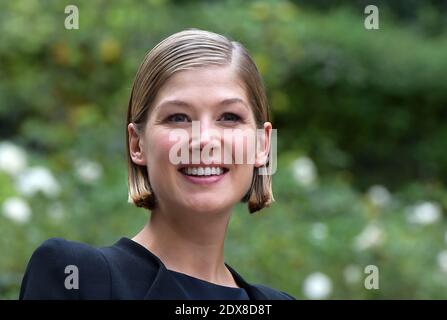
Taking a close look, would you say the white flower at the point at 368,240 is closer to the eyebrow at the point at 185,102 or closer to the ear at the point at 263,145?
the ear at the point at 263,145

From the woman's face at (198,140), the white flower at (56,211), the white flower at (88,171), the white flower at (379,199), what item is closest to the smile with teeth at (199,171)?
the woman's face at (198,140)

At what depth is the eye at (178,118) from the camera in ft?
4.73

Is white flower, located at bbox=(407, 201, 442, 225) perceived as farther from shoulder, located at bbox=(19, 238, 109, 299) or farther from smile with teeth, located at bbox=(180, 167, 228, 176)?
shoulder, located at bbox=(19, 238, 109, 299)

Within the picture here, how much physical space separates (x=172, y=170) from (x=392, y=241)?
3853 mm

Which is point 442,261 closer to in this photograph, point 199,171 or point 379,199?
point 379,199

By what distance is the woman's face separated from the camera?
4.71 feet

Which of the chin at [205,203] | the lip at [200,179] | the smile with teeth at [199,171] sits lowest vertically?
the chin at [205,203]

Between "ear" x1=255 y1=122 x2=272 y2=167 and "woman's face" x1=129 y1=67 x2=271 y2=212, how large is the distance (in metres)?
0.08

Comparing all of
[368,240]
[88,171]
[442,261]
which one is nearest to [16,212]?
[88,171]

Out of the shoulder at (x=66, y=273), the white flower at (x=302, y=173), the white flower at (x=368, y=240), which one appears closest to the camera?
the shoulder at (x=66, y=273)

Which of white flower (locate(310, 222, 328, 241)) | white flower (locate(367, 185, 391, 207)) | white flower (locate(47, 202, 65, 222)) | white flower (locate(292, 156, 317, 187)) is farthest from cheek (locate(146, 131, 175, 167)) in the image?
white flower (locate(367, 185, 391, 207))

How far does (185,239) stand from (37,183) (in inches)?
128

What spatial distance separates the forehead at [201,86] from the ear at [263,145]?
0.11 m

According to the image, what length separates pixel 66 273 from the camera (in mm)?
1387
